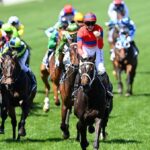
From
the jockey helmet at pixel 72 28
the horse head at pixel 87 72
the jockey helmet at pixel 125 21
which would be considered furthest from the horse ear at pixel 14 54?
the jockey helmet at pixel 125 21

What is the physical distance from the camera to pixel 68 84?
475 inches

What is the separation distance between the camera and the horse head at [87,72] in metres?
9.81

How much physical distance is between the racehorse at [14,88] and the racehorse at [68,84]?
79 cm

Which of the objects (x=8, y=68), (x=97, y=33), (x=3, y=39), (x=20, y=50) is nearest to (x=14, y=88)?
(x=8, y=68)

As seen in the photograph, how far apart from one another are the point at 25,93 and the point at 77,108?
2.25 m

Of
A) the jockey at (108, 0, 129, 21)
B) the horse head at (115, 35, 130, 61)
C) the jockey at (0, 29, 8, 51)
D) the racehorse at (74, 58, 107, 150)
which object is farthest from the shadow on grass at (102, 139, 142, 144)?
the jockey at (108, 0, 129, 21)

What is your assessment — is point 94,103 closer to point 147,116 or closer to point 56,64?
point 56,64

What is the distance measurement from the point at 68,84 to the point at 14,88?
1101 millimetres

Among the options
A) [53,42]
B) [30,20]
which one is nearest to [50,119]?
[53,42]

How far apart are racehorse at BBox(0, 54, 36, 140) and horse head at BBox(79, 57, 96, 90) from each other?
7.38 feet

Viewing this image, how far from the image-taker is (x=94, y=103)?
10461 millimetres

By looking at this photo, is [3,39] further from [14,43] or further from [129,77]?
[129,77]

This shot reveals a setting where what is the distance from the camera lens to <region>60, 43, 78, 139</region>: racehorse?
11688mm

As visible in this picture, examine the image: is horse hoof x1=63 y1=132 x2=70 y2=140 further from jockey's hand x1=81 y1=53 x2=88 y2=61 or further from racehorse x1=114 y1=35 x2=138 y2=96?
racehorse x1=114 y1=35 x2=138 y2=96
